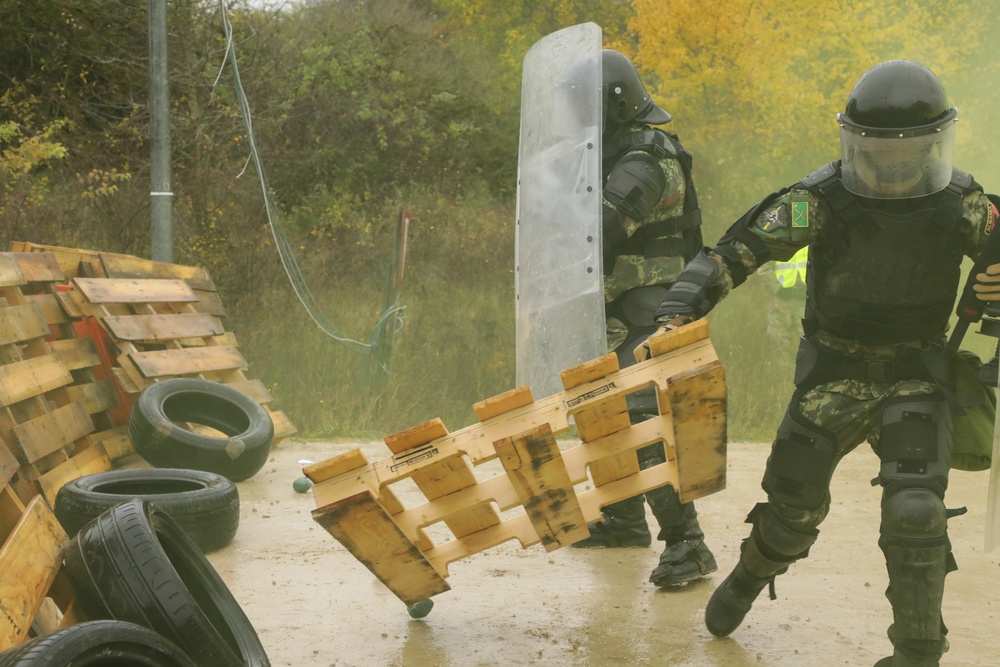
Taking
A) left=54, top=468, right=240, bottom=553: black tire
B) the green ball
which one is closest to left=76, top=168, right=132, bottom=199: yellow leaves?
left=54, top=468, right=240, bottom=553: black tire

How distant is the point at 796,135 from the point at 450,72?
7044 millimetres

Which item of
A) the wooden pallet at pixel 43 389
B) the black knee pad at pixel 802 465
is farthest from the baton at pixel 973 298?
the wooden pallet at pixel 43 389

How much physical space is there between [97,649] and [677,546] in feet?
9.88

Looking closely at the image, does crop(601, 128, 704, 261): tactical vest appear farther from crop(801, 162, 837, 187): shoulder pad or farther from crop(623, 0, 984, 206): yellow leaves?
crop(623, 0, 984, 206): yellow leaves

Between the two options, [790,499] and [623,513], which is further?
[623,513]

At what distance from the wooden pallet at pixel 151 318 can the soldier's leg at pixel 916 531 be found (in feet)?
17.8

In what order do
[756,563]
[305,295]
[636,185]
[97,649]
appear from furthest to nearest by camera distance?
[305,295]
[636,185]
[756,563]
[97,649]

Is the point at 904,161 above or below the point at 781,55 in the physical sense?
above

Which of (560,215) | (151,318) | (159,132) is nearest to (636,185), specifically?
(560,215)

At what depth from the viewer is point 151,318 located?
8156mm

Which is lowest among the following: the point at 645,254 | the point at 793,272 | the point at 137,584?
the point at 793,272

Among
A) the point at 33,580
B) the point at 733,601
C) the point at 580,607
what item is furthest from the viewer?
the point at 580,607

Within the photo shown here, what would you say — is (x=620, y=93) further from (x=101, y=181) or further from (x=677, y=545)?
(x=101, y=181)

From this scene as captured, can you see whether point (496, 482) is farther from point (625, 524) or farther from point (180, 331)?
point (180, 331)
